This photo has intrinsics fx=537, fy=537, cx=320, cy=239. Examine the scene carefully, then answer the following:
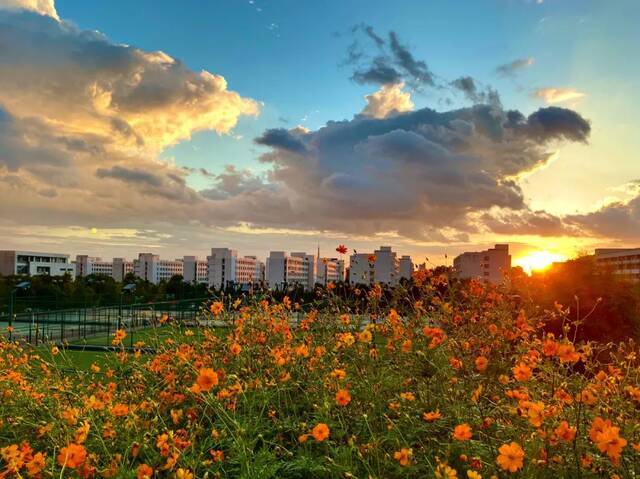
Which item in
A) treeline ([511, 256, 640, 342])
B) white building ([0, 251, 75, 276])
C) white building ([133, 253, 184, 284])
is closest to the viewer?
treeline ([511, 256, 640, 342])

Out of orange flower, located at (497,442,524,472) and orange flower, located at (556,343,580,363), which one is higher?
orange flower, located at (556,343,580,363)

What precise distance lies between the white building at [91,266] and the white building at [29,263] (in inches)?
446

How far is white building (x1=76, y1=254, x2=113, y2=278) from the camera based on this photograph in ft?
293

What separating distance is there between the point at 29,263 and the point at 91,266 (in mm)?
34630

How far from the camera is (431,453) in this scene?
1.94 meters

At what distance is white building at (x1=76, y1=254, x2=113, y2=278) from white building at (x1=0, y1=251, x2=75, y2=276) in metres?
11.3

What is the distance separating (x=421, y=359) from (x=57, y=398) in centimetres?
190

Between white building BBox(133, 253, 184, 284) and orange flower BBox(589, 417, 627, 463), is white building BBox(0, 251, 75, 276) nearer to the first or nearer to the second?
white building BBox(133, 253, 184, 284)

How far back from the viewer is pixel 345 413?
226cm

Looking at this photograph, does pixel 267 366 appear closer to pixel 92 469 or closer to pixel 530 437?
pixel 92 469

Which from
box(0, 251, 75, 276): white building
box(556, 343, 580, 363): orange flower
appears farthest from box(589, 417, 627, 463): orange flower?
box(0, 251, 75, 276): white building

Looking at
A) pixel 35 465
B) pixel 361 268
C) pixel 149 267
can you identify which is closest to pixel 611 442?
pixel 35 465

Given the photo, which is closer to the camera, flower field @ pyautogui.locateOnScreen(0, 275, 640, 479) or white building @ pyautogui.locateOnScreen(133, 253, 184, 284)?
flower field @ pyautogui.locateOnScreen(0, 275, 640, 479)

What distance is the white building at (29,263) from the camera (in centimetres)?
6871
